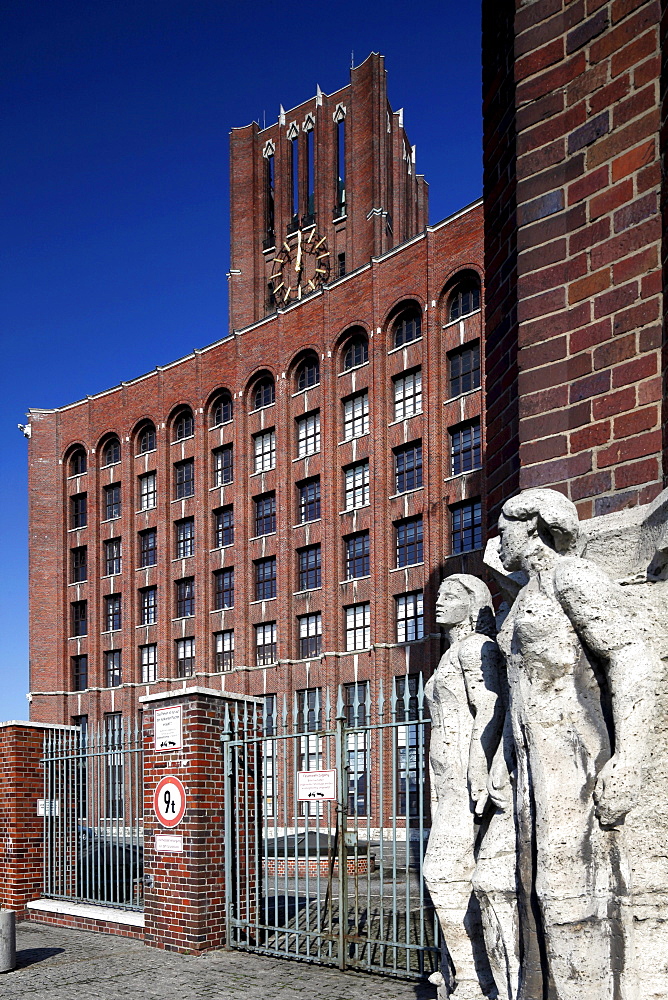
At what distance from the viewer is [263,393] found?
39344 mm

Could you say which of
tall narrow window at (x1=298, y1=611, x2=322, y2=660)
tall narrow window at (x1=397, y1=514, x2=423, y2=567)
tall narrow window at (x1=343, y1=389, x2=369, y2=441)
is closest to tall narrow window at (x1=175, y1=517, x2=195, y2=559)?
tall narrow window at (x1=298, y1=611, x2=322, y2=660)

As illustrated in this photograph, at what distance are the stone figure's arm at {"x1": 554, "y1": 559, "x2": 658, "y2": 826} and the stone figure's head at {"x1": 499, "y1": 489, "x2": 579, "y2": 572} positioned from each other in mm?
164

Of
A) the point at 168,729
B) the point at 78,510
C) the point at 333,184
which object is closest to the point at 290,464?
the point at 78,510

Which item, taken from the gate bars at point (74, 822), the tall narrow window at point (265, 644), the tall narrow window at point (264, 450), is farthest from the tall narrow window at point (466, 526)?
the gate bars at point (74, 822)

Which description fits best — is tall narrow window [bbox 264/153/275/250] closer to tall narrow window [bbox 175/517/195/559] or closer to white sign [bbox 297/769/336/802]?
tall narrow window [bbox 175/517/195/559]

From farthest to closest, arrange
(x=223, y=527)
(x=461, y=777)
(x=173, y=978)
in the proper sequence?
(x=223, y=527) < (x=173, y=978) < (x=461, y=777)

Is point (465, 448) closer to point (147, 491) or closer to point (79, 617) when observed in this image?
point (147, 491)

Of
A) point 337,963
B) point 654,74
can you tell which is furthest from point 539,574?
point 337,963

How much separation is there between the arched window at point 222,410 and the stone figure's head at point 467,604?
111 ft

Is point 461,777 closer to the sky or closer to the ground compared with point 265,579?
closer to the ground

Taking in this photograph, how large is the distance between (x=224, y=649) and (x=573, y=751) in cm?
3615

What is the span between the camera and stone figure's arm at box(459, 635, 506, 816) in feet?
17.3

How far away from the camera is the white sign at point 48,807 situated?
14.1 metres

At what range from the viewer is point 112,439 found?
4525 cm
